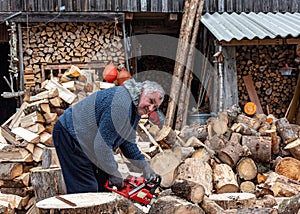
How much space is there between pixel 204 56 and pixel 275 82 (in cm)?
168

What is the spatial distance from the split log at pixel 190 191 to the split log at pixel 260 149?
256cm

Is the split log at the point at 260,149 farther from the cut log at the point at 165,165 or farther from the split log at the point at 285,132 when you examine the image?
the cut log at the point at 165,165

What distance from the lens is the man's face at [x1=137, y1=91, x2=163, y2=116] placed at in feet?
12.2

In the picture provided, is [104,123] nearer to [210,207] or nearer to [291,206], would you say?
[210,207]

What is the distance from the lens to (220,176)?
5953 millimetres

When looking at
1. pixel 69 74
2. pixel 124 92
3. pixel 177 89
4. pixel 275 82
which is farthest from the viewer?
pixel 275 82

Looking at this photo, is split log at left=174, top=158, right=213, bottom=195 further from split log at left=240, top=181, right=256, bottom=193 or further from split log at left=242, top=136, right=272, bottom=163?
split log at left=242, top=136, right=272, bottom=163

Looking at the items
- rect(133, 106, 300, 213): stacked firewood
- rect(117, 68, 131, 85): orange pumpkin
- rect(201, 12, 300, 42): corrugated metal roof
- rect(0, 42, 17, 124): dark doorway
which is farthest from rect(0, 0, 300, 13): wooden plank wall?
rect(133, 106, 300, 213): stacked firewood

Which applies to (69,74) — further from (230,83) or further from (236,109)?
(230,83)

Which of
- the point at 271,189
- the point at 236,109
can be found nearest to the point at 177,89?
the point at 236,109

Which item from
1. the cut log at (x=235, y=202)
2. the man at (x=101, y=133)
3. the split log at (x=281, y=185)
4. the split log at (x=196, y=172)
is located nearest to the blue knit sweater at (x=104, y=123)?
the man at (x=101, y=133)

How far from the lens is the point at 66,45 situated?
9.15 m

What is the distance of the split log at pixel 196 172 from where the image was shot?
5688 mm

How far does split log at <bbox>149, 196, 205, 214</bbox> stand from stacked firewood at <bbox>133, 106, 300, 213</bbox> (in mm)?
A: 769
